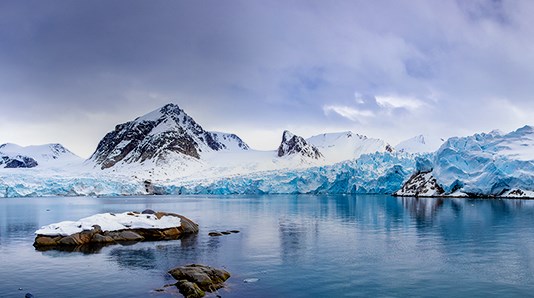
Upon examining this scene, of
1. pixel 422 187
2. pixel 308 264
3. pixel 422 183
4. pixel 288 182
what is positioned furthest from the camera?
pixel 288 182

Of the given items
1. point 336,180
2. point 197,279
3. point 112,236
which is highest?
point 336,180

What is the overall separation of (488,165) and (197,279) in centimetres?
7876

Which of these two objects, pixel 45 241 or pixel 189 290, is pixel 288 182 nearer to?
pixel 45 241

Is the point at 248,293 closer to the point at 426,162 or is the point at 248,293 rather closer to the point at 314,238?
the point at 314,238

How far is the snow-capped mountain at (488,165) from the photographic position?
261 feet

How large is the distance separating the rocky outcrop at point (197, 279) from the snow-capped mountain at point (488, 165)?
76.1 m

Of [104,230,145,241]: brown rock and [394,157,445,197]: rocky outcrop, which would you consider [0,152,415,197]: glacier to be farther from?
[104,230,145,241]: brown rock

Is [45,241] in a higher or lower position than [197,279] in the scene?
higher

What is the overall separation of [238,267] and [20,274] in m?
10.2

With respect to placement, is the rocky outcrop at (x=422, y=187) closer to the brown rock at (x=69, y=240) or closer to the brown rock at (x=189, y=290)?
the brown rock at (x=69, y=240)

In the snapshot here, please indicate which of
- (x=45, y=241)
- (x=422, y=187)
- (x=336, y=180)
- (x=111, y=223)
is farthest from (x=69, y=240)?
(x=336, y=180)

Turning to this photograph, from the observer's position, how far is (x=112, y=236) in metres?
30.8

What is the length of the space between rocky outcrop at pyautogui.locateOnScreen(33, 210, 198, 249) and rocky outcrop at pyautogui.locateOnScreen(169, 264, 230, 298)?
12919mm

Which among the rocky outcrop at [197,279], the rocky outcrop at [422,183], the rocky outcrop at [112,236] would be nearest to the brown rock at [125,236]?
the rocky outcrop at [112,236]
